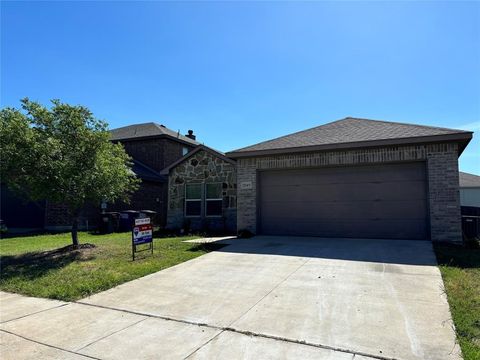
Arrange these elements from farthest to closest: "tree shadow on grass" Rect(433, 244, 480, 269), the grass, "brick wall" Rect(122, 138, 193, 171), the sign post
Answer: "brick wall" Rect(122, 138, 193, 171) → the sign post → "tree shadow on grass" Rect(433, 244, 480, 269) → the grass

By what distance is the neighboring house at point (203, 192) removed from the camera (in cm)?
1573

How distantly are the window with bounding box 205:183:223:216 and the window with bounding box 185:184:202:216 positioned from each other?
0.38 m

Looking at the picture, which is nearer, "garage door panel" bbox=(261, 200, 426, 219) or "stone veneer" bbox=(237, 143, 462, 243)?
"stone veneer" bbox=(237, 143, 462, 243)

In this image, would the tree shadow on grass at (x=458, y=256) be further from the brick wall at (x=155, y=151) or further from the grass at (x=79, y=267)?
the brick wall at (x=155, y=151)

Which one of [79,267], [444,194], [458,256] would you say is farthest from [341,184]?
[79,267]

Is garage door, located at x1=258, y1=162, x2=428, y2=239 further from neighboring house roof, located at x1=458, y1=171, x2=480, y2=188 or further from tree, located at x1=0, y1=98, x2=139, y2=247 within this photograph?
neighboring house roof, located at x1=458, y1=171, x2=480, y2=188

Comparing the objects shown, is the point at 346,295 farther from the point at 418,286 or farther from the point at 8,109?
the point at 8,109

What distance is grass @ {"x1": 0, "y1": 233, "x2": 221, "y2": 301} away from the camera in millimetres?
6824

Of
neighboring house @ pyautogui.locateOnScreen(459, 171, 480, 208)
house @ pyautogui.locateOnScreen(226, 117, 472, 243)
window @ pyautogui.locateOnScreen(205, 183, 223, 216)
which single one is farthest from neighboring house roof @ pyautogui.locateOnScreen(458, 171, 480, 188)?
window @ pyautogui.locateOnScreen(205, 183, 223, 216)

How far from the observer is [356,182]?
481 inches

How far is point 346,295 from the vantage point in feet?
19.1

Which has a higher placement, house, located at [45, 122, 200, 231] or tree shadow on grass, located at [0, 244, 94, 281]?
house, located at [45, 122, 200, 231]

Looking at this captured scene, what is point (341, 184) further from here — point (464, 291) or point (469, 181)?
point (469, 181)

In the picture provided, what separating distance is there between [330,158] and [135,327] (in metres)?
9.40
